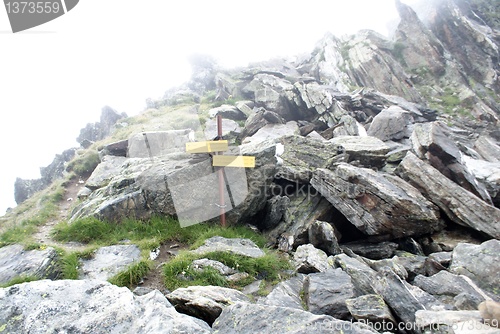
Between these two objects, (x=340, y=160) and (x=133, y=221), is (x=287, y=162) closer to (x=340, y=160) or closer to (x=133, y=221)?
(x=340, y=160)

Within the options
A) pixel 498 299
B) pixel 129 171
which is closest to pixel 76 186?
pixel 129 171

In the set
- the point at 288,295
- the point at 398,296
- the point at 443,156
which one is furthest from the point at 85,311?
the point at 443,156

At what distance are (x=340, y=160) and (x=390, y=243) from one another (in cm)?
411

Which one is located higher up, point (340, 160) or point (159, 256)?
point (340, 160)

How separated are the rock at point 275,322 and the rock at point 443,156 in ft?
35.6

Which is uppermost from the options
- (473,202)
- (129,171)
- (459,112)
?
(129,171)

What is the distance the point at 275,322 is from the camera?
3.83 metres

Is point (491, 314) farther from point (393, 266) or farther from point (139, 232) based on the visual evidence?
point (139, 232)

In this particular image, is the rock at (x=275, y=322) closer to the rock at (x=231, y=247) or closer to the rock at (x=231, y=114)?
the rock at (x=231, y=247)

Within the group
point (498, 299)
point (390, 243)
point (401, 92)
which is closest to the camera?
point (498, 299)

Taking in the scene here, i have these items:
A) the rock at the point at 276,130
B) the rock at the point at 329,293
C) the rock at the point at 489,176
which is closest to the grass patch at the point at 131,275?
the rock at the point at 329,293

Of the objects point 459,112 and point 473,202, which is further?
point 459,112

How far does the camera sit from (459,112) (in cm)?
3644

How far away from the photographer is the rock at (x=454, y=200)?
983cm
